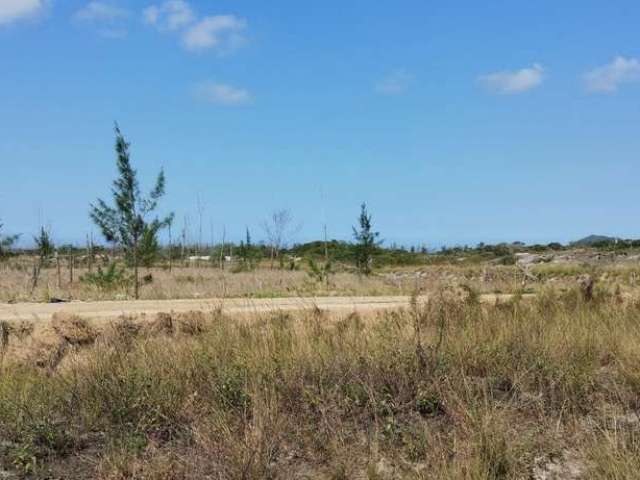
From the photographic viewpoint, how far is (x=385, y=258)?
6062 centimetres

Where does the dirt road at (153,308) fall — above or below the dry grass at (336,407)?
above

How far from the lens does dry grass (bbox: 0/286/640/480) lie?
15.1 ft

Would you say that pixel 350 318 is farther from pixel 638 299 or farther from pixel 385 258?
pixel 385 258

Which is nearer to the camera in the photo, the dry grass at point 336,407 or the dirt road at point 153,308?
the dry grass at point 336,407

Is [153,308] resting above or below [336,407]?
above

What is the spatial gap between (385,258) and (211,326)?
169 ft

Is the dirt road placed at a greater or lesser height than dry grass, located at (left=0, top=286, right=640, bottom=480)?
greater

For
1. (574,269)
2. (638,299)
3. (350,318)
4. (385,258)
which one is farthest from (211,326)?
(385,258)

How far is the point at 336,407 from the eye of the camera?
5.58 meters

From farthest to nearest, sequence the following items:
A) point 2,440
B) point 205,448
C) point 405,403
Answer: point 405,403
point 2,440
point 205,448

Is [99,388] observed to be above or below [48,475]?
above

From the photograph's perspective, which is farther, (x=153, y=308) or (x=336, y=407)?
(x=153, y=308)

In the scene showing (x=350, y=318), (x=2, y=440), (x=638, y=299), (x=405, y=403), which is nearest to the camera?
(x=2, y=440)

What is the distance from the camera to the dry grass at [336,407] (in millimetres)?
4609
